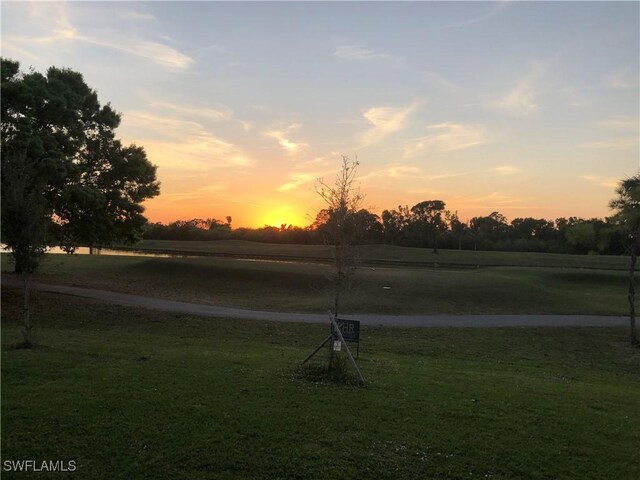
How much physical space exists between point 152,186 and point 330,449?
85.9ft

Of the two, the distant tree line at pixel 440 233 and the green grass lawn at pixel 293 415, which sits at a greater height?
the distant tree line at pixel 440 233

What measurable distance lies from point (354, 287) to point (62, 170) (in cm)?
1632

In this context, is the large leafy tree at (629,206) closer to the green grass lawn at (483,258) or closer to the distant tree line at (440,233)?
the green grass lawn at (483,258)

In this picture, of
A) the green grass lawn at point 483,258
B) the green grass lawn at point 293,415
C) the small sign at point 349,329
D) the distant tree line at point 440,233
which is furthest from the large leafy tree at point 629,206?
the distant tree line at point 440,233

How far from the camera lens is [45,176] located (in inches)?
739

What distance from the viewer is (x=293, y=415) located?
6.74 metres

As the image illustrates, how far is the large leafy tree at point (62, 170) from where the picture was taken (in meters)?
11.8

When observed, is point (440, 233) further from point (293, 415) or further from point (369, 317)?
point (293, 415)

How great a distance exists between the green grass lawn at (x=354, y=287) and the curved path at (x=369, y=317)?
4.60 feet

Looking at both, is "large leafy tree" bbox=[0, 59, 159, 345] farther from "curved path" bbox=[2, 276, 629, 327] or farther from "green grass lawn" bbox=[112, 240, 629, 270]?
"green grass lawn" bbox=[112, 240, 629, 270]

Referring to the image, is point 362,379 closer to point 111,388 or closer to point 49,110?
point 111,388

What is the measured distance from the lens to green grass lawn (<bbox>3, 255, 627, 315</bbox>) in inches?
952

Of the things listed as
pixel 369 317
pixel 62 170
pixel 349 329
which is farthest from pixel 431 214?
pixel 349 329

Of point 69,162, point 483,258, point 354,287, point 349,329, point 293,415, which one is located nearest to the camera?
point 293,415
